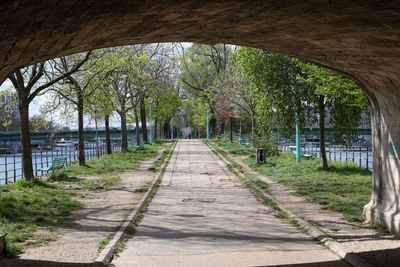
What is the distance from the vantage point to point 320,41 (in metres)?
6.33

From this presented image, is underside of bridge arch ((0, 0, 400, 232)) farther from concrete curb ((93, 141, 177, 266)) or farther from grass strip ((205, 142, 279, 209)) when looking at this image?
grass strip ((205, 142, 279, 209))

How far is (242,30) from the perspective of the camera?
595 centimetres

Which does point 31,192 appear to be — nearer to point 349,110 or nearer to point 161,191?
point 161,191

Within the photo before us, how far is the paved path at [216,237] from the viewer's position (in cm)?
631

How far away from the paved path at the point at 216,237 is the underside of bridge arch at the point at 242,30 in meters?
2.07

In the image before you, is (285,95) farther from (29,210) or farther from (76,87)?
(29,210)

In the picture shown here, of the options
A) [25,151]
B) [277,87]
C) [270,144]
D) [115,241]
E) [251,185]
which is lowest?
[251,185]

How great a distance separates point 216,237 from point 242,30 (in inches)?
154

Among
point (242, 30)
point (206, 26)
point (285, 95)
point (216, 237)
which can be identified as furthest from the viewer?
point (285, 95)

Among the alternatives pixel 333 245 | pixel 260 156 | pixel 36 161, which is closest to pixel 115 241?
pixel 333 245

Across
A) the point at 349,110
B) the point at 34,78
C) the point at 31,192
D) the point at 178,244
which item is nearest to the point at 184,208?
the point at 178,244

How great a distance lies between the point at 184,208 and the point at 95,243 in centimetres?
401

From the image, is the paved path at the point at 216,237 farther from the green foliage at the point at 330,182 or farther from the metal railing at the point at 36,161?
the metal railing at the point at 36,161

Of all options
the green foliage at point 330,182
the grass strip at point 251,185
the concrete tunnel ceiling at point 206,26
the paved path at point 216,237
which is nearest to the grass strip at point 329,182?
the green foliage at point 330,182
